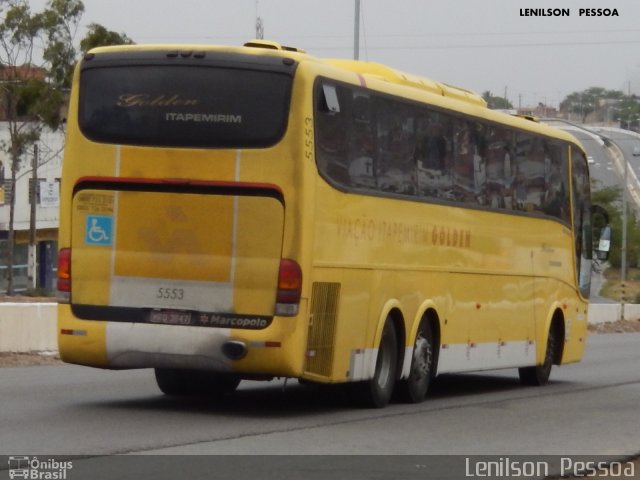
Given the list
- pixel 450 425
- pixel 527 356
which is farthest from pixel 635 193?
pixel 450 425

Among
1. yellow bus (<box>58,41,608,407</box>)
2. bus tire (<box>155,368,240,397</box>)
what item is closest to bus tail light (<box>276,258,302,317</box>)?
yellow bus (<box>58,41,608,407</box>)

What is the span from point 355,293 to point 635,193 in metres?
92.1

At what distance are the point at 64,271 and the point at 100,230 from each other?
53 cm

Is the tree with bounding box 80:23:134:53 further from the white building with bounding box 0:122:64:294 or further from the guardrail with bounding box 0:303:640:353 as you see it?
the guardrail with bounding box 0:303:640:353

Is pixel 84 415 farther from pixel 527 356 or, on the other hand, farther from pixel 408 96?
pixel 527 356

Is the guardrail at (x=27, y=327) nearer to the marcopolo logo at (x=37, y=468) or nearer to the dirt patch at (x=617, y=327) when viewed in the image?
the marcopolo logo at (x=37, y=468)

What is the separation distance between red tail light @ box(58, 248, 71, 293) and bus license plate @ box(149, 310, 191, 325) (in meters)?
0.89

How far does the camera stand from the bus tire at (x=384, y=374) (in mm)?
15016

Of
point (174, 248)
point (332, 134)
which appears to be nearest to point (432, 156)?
point (332, 134)

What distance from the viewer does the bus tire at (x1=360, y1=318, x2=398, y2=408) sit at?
1502 cm

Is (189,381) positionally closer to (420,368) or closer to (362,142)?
(420,368)

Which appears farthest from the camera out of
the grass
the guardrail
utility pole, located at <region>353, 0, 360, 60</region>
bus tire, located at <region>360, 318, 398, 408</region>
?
the grass

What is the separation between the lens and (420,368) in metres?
16.4

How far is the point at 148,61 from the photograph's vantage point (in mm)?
13570
